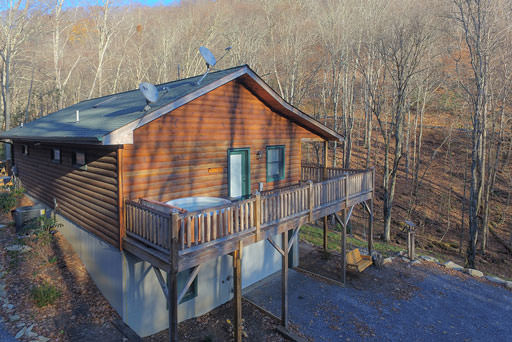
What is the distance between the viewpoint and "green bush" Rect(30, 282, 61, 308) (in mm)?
7238

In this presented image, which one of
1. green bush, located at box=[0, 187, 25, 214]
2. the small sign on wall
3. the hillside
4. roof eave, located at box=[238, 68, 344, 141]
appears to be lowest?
the hillside

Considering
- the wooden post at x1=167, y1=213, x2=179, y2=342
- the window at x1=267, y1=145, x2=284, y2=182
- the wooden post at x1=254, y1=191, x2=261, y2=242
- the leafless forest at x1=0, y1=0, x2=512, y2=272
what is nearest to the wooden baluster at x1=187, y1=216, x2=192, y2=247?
the wooden post at x1=167, y1=213, x2=179, y2=342

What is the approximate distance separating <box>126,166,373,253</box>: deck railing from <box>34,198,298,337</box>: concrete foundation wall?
1.07 metres

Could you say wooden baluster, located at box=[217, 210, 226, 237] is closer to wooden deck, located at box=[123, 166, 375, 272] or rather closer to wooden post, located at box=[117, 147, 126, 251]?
wooden deck, located at box=[123, 166, 375, 272]

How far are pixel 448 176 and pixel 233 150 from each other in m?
24.1

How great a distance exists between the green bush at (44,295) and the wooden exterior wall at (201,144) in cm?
306

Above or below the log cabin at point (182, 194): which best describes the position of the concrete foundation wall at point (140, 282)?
below

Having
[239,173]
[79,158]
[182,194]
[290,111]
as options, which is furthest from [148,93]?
[290,111]

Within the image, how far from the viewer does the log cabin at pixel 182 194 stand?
646 centimetres

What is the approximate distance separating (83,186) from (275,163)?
6217 millimetres

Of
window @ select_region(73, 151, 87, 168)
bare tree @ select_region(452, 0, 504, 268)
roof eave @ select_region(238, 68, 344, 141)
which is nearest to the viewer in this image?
window @ select_region(73, 151, 87, 168)

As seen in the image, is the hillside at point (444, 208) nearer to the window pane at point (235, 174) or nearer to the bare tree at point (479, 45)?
the bare tree at point (479, 45)

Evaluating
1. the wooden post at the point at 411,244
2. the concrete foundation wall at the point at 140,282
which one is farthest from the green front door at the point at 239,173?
the wooden post at the point at 411,244

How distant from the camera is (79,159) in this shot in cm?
870
